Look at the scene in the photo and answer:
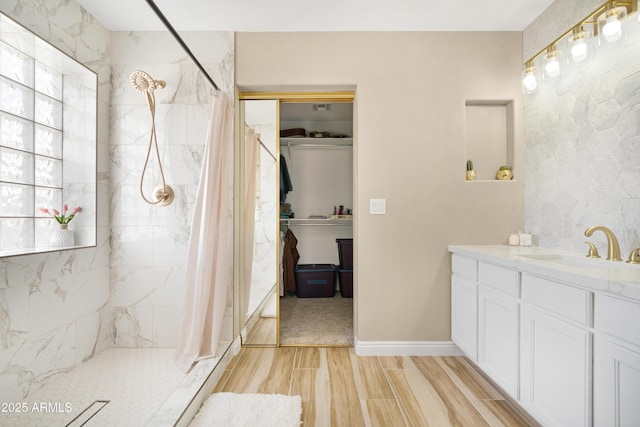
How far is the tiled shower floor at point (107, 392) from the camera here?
158 cm

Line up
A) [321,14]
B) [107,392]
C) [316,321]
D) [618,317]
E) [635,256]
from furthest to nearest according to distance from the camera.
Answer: [316,321] < [321,14] < [107,392] < [635,256] < [618,317]

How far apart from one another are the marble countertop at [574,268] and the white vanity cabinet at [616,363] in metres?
0.05

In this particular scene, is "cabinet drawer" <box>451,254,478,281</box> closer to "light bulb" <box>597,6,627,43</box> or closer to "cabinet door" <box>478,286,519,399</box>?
"cabinet door" <box>478,286,519,399</box>

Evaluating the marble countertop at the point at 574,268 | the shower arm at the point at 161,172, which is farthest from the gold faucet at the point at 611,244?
the shower arm at the point at 161,172

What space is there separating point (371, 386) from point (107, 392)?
1.54m

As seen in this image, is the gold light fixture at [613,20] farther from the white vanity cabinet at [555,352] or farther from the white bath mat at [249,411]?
the white bath mat at [249,411]

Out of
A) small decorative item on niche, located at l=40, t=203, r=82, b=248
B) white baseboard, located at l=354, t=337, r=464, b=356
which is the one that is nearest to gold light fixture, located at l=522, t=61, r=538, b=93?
white baseboard, located at l=354, t=337, r=464, b=356

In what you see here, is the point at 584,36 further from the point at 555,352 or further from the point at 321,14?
the point at 555,352

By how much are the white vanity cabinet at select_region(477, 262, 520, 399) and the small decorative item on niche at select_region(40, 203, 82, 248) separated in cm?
264

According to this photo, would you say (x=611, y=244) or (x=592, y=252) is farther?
(x=592, y=252)

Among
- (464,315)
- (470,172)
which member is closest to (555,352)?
(464,315)

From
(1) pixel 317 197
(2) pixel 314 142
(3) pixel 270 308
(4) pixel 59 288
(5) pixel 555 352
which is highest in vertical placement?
(2) pixel 314 142

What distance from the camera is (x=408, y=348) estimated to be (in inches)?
98.4

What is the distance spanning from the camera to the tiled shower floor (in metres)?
1.58
